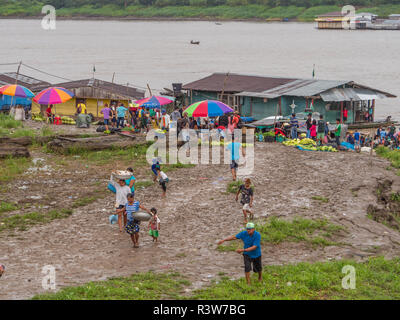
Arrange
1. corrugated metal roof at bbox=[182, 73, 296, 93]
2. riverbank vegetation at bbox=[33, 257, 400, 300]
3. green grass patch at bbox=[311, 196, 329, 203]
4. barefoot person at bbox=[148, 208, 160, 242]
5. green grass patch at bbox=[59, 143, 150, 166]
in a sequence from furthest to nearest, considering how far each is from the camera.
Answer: corrugated metal roof at bbox=[182, 73, 296, 93] < green grass patch at bbox=[59, 143, 150, 166] < green grass patch at bbox=[311, 196, 329, 203] < barefoot person at bbox=[148, 208, 160, 242] < riverbank vegetation at bbox=[33, 257, 400, 300]

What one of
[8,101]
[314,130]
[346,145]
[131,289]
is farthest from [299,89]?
[131,289]

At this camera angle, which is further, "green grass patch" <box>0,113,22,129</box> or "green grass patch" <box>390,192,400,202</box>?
"green grass patch" <box>0,113,22,129</box>

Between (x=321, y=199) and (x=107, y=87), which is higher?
(x=107, y=87)

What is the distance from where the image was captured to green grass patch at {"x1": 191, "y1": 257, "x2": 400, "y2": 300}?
9.86 metres

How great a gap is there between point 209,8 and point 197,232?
12664cm

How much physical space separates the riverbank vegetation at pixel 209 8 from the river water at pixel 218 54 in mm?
4764

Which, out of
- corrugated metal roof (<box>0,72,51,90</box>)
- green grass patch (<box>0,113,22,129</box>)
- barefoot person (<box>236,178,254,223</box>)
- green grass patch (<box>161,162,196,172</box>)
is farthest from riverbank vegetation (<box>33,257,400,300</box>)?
corrugated metal roof (<box>0,72,51,90</box>)

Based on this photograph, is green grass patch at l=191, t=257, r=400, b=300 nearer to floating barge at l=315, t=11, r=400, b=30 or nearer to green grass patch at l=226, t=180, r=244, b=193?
green grass patch at l=226, t=180, r=244, b=193

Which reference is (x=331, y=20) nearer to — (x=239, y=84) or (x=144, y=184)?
(x=239, y=84)

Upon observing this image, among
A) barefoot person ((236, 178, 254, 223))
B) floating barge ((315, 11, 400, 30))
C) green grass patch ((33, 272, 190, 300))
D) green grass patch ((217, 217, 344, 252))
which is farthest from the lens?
floating barge ((315, 11, 400, 30))

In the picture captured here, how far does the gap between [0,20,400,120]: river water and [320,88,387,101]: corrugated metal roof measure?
1219 centimetres

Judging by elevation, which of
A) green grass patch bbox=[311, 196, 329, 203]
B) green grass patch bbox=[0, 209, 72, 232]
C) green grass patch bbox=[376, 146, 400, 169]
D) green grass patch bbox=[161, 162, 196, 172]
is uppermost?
green grass patch bbox=[161, 162, 196, 172]

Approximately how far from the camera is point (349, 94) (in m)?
32.3

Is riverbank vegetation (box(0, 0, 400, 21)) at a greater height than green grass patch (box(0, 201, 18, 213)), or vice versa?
riverbank vegetation (box(0, 0, 400, 21))
